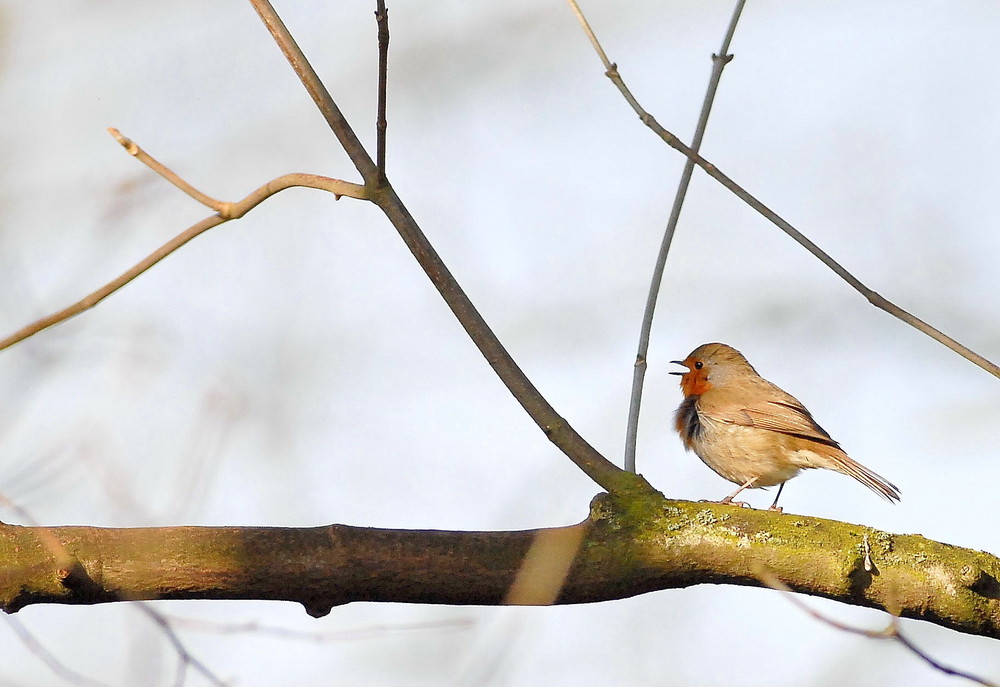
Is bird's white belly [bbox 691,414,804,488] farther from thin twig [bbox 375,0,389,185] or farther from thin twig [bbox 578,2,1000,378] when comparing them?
thin twig [bbox 375,0,389,185]

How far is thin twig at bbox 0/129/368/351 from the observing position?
2.34 meters

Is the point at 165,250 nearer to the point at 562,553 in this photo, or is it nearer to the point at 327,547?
the point at 327,547

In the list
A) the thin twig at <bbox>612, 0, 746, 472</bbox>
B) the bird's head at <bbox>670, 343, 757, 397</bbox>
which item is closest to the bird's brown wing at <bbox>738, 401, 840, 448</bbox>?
the bird's head at <bbox>670, 343, 757, 397</bbox>

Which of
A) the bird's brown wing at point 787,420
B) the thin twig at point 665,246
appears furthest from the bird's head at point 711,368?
the thin twig at point 665,246

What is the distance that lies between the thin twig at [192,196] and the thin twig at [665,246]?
104cm

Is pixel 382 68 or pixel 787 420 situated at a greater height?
pixel 787 420

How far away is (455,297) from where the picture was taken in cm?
281

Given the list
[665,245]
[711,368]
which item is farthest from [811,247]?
[711,368]

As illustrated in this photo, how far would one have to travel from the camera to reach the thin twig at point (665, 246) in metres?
3.07

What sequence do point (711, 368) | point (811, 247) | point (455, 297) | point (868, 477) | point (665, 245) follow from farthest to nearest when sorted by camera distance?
1. point (711, 368)
2. point (868, 477)
3. point (665, 245)
4. point (455, 297)
5. point (811, 247)

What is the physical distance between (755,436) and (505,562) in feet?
10.2

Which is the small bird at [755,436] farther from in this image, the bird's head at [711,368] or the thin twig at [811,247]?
the thin twig at [811,247]

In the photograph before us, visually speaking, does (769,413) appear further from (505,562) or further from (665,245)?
(505,562)

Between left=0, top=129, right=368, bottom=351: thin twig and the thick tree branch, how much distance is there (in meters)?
0.56
